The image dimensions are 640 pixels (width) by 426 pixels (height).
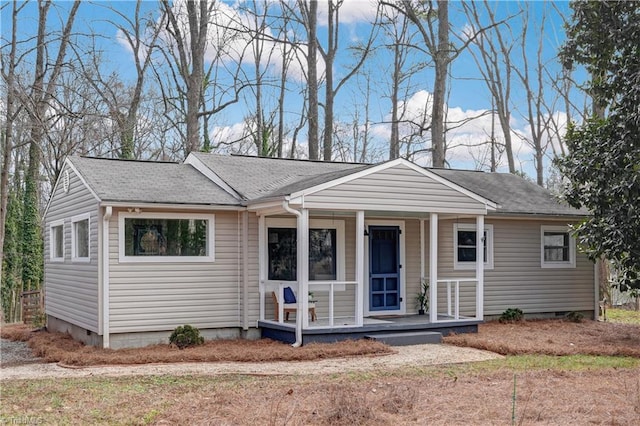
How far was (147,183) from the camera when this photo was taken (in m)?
12.9

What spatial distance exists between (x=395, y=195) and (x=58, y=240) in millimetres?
7681

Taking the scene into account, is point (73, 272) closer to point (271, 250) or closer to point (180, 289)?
point (180, 289)

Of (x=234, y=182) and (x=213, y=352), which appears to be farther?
(x=234, y=182)

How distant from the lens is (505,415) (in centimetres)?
688

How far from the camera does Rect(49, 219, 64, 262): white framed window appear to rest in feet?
49.5

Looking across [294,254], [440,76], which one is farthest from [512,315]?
[440,76]

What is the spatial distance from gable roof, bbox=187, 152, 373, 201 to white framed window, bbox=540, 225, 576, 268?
190 inches

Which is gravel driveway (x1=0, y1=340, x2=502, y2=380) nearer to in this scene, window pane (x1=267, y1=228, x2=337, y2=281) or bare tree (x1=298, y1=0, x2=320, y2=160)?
window pane (x1=267, y1=228, x2=337, y2=281)

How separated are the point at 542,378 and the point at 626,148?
5.44 m

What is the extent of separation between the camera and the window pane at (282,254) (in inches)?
526

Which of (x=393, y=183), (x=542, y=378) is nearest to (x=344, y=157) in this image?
(x=393, y=183)

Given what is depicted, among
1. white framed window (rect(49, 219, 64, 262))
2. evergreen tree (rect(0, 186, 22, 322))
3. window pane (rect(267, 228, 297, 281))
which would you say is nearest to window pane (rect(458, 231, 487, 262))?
window pane (rect(267, 228, 297, 281))

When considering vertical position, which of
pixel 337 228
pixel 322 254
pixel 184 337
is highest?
pixel 337 228

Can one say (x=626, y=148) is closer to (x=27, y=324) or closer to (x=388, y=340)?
(x=388, y=340)
